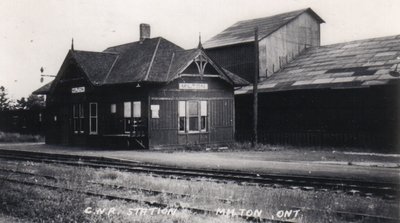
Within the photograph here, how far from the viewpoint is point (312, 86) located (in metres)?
24.9

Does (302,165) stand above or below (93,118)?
below

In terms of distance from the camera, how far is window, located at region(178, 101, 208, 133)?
2408cm

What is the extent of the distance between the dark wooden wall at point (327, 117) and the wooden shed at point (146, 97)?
2.40m

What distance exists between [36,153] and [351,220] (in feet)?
56.8

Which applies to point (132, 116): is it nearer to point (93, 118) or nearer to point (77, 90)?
point (93, 118)

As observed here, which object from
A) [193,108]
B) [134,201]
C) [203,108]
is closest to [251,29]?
[203,108]

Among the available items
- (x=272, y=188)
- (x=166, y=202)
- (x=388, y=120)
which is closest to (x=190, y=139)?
(x=388, y=120)

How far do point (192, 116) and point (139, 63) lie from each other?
3.93 meters

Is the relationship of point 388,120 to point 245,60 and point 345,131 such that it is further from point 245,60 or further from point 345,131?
point 245,60

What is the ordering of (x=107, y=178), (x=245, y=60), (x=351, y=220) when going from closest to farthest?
1. (x=351, y=220)
2. (x=107, y=178)
3. (x=245, y=60)

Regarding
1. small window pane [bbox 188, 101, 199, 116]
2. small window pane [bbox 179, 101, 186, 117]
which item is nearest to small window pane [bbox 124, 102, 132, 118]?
small window pane [bbox 179, 101, 186, 117]

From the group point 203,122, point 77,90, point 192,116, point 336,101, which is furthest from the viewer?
point 77,90

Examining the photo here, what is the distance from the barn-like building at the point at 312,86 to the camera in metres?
22.4

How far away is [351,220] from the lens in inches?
314
